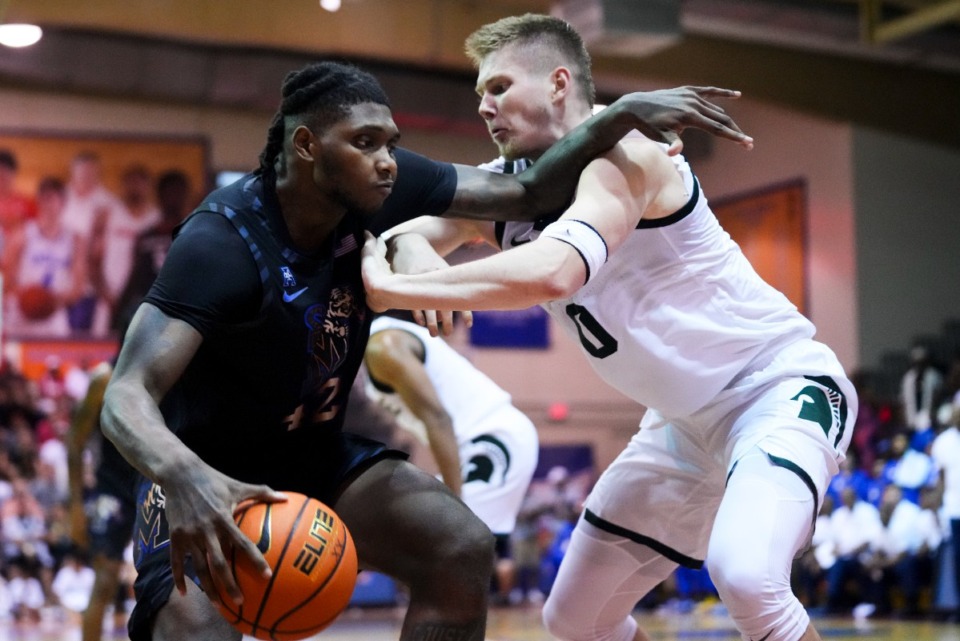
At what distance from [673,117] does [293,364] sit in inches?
57.9

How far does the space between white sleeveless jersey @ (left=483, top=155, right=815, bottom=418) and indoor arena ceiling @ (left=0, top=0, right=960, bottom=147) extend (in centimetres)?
990

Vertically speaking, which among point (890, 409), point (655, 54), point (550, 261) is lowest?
point (890, 409)

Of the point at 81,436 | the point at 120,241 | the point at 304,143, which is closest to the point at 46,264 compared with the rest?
the point at 120,241

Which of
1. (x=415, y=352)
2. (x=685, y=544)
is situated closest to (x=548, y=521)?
(x=415, y=352)

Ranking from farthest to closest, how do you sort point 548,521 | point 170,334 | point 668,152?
point 548,521
point 668,152
point 170,334

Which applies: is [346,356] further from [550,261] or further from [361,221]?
[550,261]

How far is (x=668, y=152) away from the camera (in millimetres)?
4148

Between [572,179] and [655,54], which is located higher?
[572,179]

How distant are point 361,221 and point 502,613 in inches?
438

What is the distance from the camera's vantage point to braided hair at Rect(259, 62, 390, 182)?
12.1 feet

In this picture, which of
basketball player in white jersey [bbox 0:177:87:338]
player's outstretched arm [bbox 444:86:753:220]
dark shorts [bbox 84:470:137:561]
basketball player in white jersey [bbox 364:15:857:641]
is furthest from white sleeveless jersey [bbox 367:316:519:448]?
basketball player in white jersey [bbox 0:177:87:338]

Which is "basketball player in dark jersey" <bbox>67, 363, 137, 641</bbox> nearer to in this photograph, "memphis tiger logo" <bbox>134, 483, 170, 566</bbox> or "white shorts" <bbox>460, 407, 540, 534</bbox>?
"white shorts" <bbox>460, 407, 540, 534</bbox>

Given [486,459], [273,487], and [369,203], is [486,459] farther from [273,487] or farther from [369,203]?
[369,203]

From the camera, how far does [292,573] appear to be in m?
3.24
